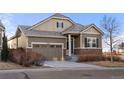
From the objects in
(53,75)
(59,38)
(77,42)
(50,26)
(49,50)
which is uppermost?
(50,26)

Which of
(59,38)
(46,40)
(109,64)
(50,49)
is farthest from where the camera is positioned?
(59,38)

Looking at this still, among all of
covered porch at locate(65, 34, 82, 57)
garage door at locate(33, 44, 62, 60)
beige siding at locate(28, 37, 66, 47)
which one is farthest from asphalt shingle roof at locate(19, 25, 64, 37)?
garage door at locate(33, 44, 62, 60)

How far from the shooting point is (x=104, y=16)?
835 inches

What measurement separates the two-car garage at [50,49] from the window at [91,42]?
112 inches

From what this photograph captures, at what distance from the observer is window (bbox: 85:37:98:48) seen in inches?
1077

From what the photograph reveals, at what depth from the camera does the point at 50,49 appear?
1009 inches

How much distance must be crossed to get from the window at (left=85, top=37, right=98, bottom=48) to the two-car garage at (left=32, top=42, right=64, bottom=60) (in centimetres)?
286

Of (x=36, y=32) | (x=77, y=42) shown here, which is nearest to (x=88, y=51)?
(x=77, y=42)

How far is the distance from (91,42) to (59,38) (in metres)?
3.70

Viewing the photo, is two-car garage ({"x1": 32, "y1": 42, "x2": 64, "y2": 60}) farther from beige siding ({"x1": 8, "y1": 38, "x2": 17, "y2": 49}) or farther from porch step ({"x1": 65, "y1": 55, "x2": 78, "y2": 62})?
beige siding ({"x1": 8, "y1": 38, "x2": 17, "y2": 49})

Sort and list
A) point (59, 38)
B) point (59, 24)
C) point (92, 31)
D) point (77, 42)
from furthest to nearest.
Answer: point (59, 24) < point (77, 42) < point (92, 31) < point (59, 38)

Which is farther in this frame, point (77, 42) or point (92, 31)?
point (77, 42)

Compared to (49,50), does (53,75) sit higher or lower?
lower

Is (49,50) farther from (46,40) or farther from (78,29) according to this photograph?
(78,29)
